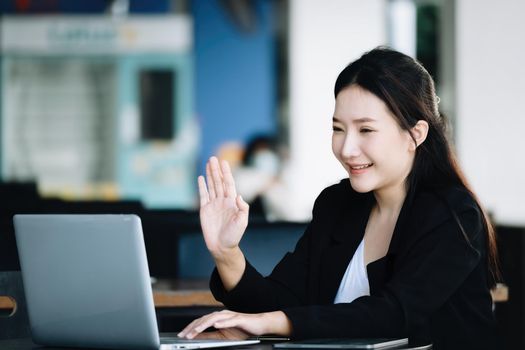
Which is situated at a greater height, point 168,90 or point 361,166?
point 361,166

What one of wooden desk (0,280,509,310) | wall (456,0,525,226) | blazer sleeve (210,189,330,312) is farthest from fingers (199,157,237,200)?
wall (456,0,525,226)

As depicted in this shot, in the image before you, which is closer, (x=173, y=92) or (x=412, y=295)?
(x=412, y=295)

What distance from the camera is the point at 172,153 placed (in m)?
10.7

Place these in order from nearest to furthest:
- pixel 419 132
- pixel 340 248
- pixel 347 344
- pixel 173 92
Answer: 1. pixel 347 344
2. pixel 419 132
3. pixel 340 248
4. pixel 173 92

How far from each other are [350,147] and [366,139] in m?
0.04

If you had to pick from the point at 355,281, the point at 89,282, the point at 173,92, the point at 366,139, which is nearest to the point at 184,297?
the point at 355,281

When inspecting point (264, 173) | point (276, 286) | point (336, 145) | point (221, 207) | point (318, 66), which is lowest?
point (264, 173)

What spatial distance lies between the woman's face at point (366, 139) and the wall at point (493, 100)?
4648mm

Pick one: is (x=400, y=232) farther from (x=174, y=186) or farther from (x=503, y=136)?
(x=174, y=186)

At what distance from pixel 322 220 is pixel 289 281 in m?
0.18

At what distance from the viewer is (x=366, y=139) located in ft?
8.46

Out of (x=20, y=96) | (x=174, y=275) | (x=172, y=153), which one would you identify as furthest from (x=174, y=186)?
(x=174, y=275)

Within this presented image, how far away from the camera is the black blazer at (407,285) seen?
239cm

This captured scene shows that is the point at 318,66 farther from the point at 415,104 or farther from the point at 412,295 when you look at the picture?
the point at 412,295
